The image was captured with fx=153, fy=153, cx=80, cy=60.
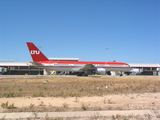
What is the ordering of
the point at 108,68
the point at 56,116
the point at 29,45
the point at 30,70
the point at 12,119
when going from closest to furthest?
the point at 12,119 < the point at 56,116 < the point at 29,45 < the point at 108,68 < the point at 30,70

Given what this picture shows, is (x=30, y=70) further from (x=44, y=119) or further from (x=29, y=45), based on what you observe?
(x=44, y=119)

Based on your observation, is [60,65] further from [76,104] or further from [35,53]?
[76,104]

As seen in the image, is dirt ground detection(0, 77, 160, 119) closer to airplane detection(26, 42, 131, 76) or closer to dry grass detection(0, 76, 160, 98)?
dry grass detection(0, 76, 160, 98)

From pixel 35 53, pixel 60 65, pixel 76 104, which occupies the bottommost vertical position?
pixel 76 104

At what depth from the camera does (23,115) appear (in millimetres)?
6066

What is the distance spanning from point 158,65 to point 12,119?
68.3m

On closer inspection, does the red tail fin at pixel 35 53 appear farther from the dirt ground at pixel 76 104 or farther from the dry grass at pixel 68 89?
the dirt ground at pixel 76 104

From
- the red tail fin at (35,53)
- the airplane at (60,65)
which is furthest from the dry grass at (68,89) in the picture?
the red tail fin at (35,53)

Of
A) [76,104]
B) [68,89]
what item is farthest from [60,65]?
[76,104]

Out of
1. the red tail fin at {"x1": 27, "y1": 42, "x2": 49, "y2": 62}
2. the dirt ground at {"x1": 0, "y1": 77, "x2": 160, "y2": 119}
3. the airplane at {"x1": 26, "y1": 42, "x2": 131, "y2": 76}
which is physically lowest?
the dirt ground at {"x1": 0, "y1": 77, "x2": 160, "y2": 119}

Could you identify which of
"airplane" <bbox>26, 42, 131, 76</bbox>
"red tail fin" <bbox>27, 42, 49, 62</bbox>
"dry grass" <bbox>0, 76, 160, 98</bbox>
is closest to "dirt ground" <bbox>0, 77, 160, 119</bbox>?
"dry grass" <bbox>0, 76, 160, 98</bbox>

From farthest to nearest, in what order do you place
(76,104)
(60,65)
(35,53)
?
(60,65)
(35,53)
(76,104)

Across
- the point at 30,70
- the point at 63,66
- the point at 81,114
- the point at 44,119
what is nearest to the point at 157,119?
the point at 81,114

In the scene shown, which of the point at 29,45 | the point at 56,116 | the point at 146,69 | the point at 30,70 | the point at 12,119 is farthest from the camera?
the point at 146,69
